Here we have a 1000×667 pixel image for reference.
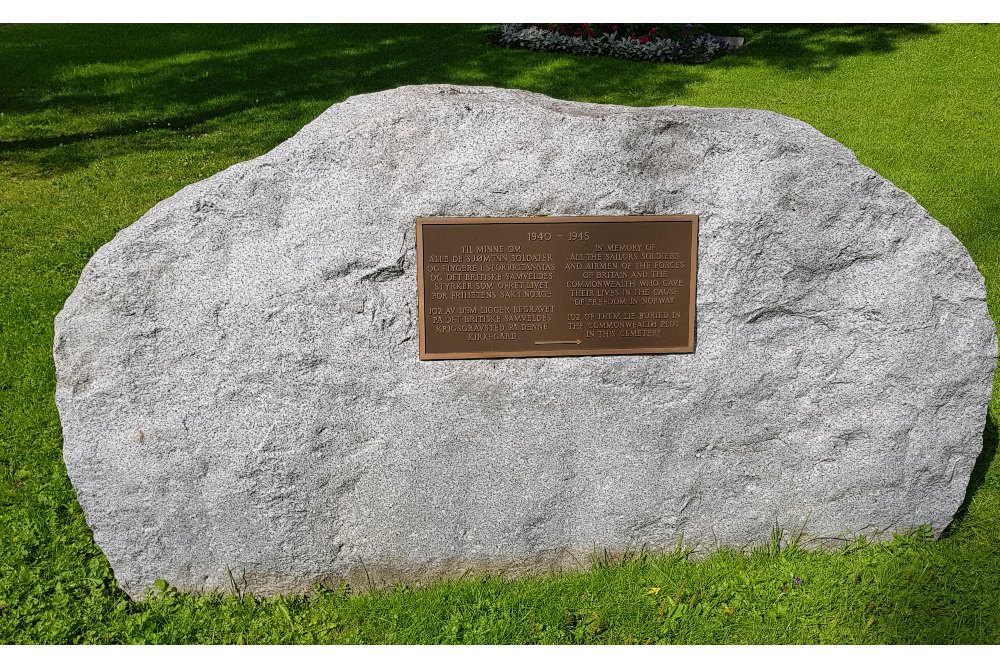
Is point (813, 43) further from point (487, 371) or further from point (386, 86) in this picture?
point (487, 371)

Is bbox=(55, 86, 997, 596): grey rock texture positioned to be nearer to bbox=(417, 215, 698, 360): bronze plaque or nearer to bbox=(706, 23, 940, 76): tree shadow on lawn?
bbox=(417, 215, 698, 360): bronze plaque

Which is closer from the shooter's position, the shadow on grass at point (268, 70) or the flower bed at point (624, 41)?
the shadow on grass at point (268, 70)

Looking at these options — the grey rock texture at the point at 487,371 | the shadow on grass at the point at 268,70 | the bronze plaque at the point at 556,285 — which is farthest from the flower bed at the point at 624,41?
the bronze plaque at the point at 556,285

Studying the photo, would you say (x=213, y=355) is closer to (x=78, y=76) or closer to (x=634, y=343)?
(x=634, y=343)

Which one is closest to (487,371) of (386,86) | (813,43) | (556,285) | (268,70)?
(556,285)

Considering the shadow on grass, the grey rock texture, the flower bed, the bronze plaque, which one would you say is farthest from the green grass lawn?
the bronze plaque

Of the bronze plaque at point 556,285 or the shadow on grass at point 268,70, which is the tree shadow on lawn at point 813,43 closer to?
the shadow on grass at point 268,70

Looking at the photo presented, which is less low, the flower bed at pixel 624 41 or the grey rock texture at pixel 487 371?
the flower bed at pixel 624 41

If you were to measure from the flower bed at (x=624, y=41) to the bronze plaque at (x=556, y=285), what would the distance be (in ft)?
31.1

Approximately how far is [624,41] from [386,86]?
3.64 metres

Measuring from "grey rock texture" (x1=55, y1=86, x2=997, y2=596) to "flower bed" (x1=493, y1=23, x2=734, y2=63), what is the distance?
9159mm

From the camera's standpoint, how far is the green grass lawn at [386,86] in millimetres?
3584

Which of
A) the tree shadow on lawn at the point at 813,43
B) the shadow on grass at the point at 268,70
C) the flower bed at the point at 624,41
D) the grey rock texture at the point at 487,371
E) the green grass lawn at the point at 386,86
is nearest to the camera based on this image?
the grey rock texture at the point at 487,371

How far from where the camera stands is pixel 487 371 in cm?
352
